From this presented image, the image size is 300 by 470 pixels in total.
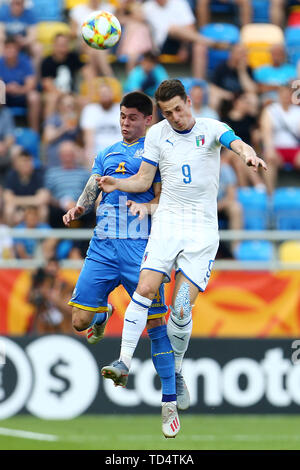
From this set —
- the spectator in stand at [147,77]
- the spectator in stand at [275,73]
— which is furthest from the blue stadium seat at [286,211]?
the spectator in stand at [147,77]

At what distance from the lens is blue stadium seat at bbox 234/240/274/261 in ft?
51.9

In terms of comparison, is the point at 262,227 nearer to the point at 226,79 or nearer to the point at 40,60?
the point at 226,79

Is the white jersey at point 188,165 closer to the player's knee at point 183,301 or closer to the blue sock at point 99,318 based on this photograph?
the player's knee at point 183,301

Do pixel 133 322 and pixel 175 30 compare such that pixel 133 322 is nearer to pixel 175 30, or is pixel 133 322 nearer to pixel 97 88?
pixel 97 88

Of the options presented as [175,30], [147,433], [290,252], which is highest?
[175,30]

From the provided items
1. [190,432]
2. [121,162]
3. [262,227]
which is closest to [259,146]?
[262,227]

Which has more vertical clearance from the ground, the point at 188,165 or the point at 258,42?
the point at 258,42

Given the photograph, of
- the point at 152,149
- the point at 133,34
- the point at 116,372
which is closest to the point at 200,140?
the point at 152,149

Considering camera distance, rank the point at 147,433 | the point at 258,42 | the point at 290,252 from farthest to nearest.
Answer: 1. the point at 258,42
2. the point at 290,252
3. the point at 147,433

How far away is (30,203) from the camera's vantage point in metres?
15.5

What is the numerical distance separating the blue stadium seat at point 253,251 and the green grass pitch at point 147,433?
237cm

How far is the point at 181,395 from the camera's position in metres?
10.1

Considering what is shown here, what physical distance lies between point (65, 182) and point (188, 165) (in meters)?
6.19

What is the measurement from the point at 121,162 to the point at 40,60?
797cm
